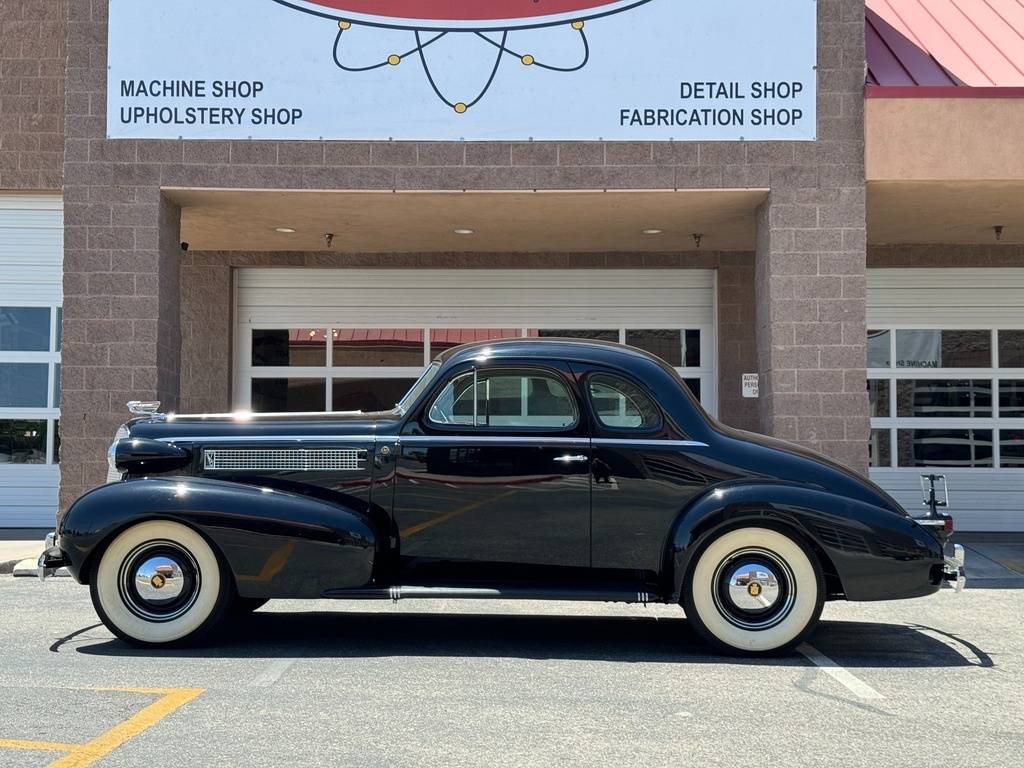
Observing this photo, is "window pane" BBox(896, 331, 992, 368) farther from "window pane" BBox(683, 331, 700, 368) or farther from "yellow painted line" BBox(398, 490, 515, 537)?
"yellow painted line" BBox(398, 490, 515, 537)

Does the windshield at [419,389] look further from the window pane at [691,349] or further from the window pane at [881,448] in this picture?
the window pane at [881,448]

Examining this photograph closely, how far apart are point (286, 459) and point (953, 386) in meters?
10.5

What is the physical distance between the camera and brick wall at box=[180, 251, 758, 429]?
14.4 metres

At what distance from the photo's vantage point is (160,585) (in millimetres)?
6484

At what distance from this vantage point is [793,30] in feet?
36.6

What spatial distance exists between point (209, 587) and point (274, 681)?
100 centimetres

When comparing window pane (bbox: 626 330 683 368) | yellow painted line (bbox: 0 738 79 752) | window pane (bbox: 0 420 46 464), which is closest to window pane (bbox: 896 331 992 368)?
window pane (bbox: 626 330 683 368)

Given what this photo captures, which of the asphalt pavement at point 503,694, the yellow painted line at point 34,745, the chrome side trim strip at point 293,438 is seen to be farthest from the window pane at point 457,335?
the yellow painted line at point 34,745

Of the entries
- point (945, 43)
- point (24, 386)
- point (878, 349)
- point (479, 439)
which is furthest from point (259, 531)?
point (878, 349)

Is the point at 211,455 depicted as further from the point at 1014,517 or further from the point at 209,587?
the point at 1014,517

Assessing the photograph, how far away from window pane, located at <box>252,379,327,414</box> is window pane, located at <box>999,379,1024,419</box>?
8718 millimetres

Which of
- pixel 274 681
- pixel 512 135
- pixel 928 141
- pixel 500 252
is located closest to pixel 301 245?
pixel 500 252

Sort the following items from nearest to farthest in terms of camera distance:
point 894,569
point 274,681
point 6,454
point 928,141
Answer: point 274,681, point 894,569, point 928,141, point 6,454

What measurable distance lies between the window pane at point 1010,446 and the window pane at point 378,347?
7521mm
